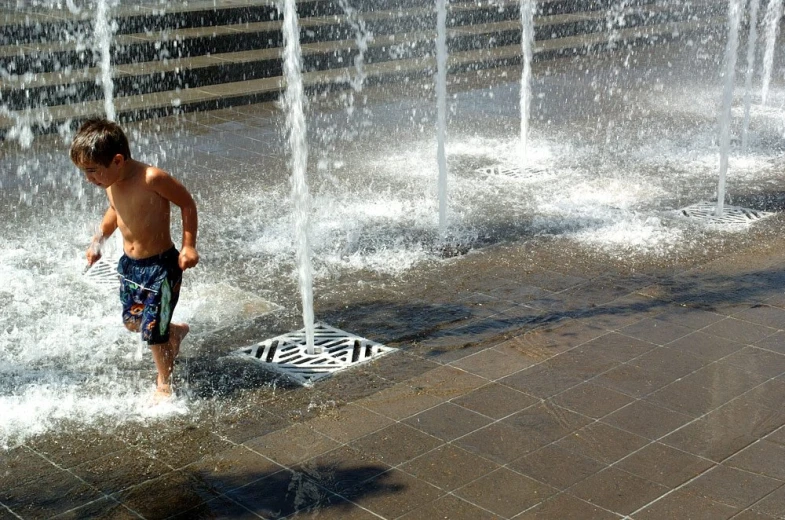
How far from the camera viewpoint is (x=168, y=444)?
177 inches

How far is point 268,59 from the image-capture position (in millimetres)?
12273

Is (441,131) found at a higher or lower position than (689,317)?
higher

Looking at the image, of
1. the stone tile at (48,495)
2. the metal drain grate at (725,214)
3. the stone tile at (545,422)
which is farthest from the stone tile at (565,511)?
the metal drain grate at (725,214)

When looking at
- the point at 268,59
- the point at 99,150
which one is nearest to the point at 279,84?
the point at 268,59

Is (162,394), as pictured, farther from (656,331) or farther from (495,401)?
(656,331)

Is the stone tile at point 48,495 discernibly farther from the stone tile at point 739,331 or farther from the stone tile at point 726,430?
the stone tile at point 739,331

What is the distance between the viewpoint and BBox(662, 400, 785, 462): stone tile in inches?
173

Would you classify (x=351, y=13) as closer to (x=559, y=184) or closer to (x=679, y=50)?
(x=679, y=50)

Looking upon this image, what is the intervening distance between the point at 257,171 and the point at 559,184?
2.42m

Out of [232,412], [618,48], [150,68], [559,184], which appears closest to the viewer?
[232,412]

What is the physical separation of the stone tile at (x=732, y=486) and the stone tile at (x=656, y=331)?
1346 millimetres

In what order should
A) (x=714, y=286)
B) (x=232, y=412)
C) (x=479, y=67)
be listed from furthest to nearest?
(x=479, y=67) → (x=714, y=286) → (x=232, y=412)

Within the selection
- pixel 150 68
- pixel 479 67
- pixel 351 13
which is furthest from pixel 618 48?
pixel 150 68

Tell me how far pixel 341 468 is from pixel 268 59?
28.2 ft
